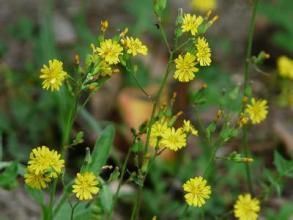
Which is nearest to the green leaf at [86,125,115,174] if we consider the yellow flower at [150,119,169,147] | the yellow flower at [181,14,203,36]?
the yellow flower at [150,119,169,147]

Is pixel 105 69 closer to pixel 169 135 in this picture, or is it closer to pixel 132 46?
pixel 132 46

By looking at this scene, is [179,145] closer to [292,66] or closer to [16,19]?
[292,66]

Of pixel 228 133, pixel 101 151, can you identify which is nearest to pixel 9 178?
pixel 101 151

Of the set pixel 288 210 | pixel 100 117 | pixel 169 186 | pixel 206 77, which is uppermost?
pixel 206 77

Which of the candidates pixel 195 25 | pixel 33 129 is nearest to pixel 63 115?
pixel 33 129

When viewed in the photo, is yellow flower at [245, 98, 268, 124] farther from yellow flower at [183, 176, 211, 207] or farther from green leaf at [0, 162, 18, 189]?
green leaf at [0, 162, 18, 189]
